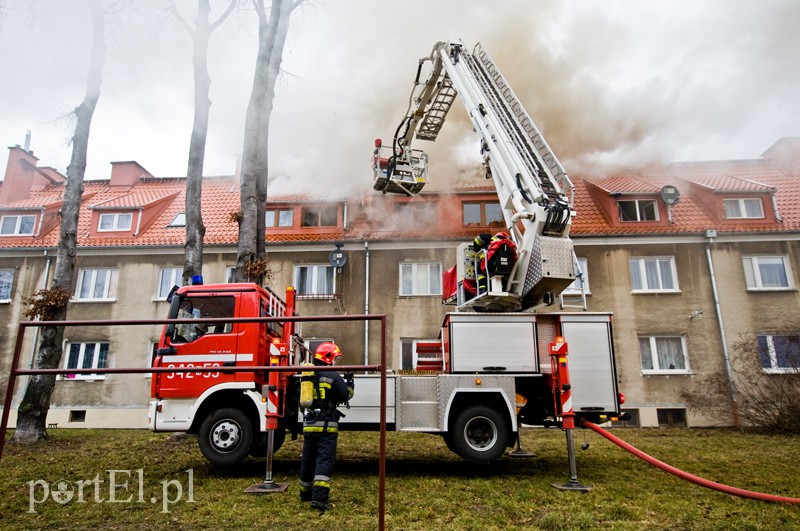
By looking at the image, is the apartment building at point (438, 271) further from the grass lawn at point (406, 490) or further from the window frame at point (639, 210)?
the grass lawn at point (406, 490)

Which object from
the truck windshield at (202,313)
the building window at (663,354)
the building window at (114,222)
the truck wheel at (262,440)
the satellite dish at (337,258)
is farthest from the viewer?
the building window at (114,222)

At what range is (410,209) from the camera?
728 inches

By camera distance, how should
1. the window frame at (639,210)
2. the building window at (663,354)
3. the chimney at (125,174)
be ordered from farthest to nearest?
the chimney at (125,174), the window frame at (639,210), the building window at (663,354)

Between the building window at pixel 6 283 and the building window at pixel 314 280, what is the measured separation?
10162 millimetres

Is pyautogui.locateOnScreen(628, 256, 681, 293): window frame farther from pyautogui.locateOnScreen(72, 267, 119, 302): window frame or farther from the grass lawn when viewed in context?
pyautogui.locateOnScreen(72, 267, 119, 302): window frame

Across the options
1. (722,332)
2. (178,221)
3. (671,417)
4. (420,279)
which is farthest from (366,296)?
(722,332)

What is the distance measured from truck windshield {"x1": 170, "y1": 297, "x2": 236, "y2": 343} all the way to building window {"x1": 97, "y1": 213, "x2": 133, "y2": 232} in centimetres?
1324

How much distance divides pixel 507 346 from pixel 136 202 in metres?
17.4

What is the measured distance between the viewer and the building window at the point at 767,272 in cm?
1673

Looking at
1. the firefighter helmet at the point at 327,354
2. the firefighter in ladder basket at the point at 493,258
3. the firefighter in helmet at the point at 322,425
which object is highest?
the firefighter in ladder basket at the point at 493,258

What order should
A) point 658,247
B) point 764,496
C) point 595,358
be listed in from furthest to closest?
1. point 658,247
2. point 595,358
3. point 764,496

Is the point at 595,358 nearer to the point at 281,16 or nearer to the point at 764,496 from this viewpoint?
the point at 764,496

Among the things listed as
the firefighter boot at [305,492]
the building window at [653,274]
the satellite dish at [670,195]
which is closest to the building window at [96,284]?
the firefighter boot at [305,492]

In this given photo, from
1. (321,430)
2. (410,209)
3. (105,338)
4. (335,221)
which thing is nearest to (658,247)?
(410,209)
